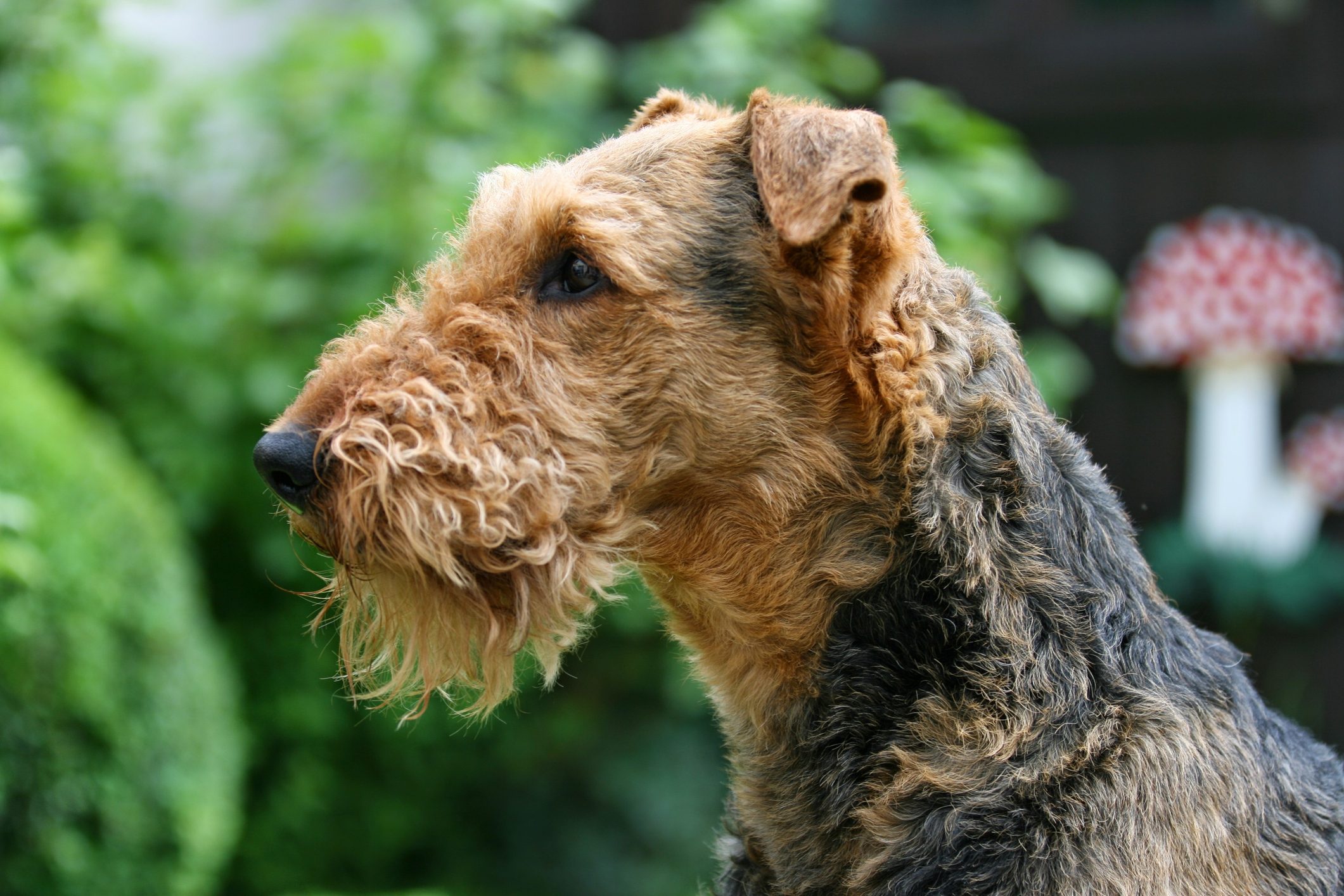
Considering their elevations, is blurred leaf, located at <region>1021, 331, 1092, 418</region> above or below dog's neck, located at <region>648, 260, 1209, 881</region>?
above

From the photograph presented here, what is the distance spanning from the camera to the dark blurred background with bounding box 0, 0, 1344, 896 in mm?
4000

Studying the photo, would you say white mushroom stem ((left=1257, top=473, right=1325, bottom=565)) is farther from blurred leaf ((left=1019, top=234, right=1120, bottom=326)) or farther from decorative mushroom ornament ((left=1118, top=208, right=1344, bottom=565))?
blurred leaf ((left=1019, top=234, right=1120, bottom=326))

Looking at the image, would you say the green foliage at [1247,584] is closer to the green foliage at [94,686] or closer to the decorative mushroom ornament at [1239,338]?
the decorative mushroom ornament at [1239,338]

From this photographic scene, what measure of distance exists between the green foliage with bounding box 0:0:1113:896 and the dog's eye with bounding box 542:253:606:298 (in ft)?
6.87

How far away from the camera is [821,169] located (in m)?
2.28

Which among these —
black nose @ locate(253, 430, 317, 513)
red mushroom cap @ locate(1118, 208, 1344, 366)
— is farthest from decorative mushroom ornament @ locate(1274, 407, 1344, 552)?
black nose @ locate(253, 430, 317, 513)

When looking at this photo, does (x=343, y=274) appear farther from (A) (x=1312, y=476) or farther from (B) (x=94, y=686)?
(A) (x=1312, y=476)

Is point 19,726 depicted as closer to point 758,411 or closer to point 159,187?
point 758,411

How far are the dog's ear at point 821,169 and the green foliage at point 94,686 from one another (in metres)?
2.16

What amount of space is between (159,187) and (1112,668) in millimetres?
4872

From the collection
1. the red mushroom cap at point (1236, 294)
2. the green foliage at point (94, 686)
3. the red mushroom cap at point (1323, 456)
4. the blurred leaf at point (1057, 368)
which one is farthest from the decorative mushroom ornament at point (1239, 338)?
the green foliage at point (94, 686)

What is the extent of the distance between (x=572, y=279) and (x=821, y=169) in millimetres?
564

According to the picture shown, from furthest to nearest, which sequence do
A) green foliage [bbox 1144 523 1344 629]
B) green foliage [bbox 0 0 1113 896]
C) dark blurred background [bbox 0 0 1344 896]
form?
green foliage [bbox 1144 523 1344 629] < green foliage [bbox 0 0 1113 896] < dark blurred background [bbox 0 0 1344 896]

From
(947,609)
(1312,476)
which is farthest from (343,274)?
(1312,476)
